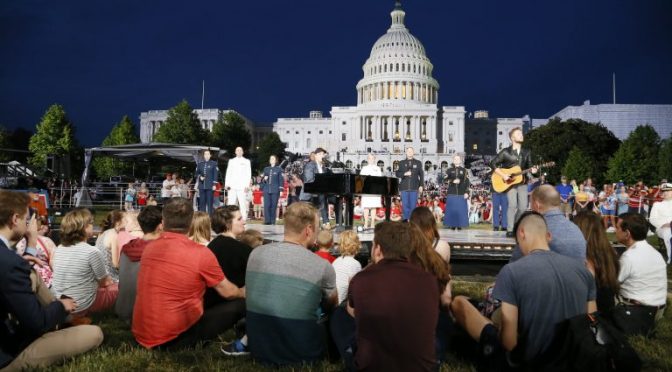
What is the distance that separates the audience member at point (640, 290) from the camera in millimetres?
5023

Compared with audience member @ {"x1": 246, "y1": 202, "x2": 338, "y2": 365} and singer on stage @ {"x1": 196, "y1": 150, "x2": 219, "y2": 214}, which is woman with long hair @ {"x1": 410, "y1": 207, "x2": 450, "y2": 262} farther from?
singer on stage @ {"x1": 196, "y1": 150, "x2": 219, "y2": 214}

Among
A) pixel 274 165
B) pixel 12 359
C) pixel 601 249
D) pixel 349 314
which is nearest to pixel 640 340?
pixel 601 249

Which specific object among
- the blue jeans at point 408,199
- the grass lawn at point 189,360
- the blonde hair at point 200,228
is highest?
the blue jeans at point 408,199

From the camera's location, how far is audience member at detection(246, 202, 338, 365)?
3932 mm

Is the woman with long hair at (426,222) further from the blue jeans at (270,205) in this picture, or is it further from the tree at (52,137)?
the tree at (52,137)

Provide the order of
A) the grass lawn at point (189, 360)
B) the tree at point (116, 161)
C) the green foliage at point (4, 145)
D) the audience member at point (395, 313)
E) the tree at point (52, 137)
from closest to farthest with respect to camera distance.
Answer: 1. the audience member at point (395, 313)
2. the grass lawn at point (189, 360)
3. the tree at point (52, 137)
4. the green foliage at point (4, 145)
5. the tree at point (116, 161)

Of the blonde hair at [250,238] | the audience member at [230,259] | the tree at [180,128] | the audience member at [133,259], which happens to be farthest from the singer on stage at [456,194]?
the tree at [180,128]

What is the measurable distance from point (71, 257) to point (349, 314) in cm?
300

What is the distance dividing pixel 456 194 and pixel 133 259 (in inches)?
363

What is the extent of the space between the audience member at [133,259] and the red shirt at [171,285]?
1.07 meters

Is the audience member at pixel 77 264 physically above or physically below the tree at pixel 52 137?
below

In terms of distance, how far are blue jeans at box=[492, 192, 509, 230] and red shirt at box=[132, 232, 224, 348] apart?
27.6 ft

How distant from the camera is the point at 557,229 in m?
4.92

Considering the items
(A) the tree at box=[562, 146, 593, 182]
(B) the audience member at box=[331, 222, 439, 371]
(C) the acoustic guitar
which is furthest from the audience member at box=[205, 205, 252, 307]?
(A) the tree at box=[562, 146, 593, 182]
